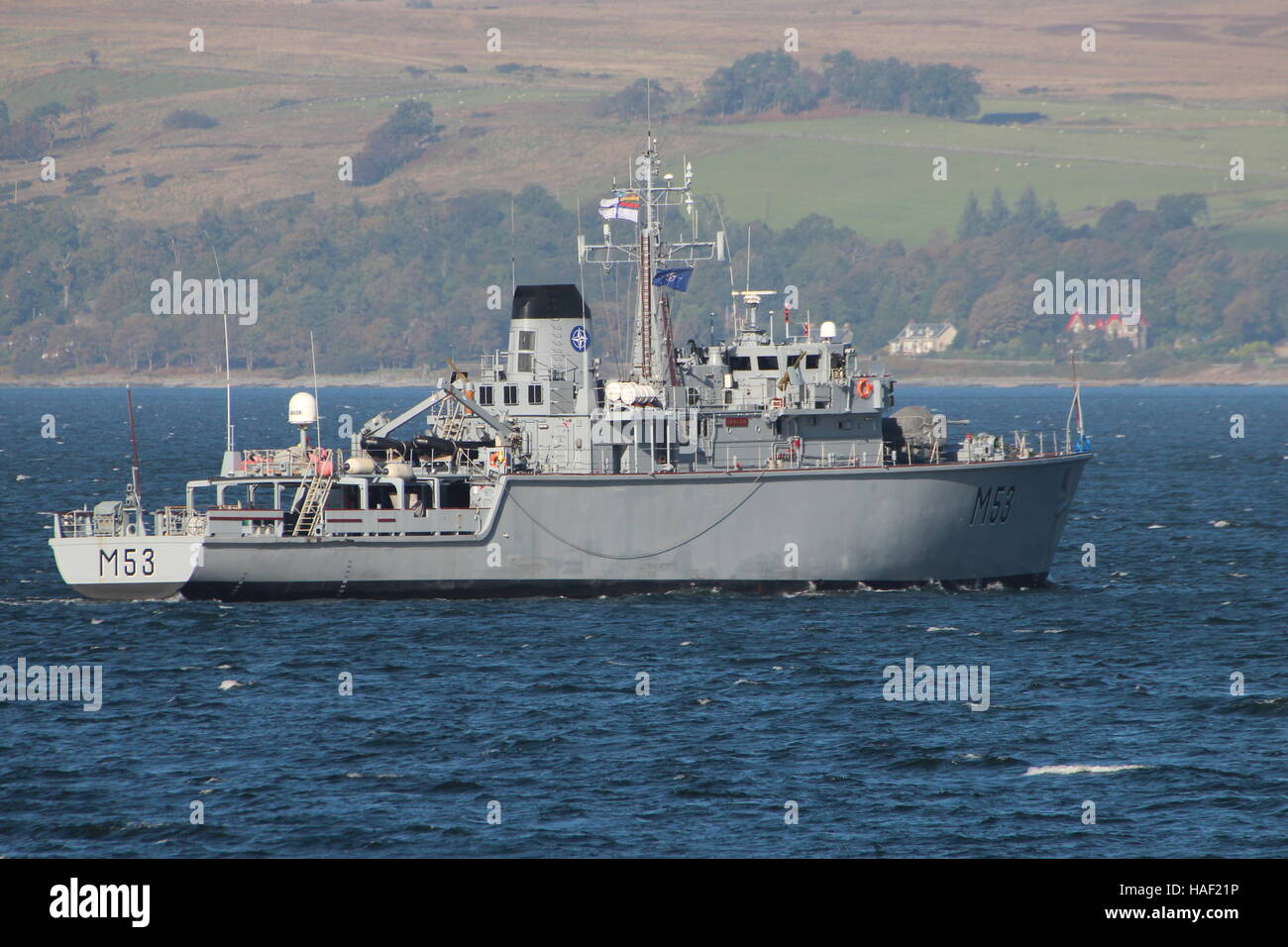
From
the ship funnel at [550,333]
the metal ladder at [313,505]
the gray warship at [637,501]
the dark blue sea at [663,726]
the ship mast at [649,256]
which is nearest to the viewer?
the dark blue sea at [663,726]

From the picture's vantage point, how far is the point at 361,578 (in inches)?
1768

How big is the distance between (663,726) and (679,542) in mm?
11935

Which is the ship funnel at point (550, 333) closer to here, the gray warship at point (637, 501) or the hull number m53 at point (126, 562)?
the gray warship at point (637, 501)

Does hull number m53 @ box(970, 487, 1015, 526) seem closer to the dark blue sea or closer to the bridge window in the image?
the dark blue sea

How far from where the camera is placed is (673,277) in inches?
1876

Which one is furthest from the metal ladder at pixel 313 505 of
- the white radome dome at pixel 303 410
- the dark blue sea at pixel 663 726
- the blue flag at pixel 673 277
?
the blue flag at pixel 673 277

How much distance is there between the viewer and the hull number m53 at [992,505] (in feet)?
145

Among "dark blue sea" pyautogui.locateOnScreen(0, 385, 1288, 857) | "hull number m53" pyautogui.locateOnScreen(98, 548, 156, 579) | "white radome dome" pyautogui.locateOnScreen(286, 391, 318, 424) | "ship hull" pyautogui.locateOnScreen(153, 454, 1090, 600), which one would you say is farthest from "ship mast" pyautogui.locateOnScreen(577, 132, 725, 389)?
"hull number m53" pyautogui.locateOnScreen(98, 548, 156, 579)

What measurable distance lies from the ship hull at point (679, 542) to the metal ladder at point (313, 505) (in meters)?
0.54

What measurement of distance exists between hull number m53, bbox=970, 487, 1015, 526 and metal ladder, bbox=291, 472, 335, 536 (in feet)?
54.7

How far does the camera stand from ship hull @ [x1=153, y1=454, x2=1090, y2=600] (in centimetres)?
4347

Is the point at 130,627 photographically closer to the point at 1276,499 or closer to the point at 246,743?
the point at 246,743

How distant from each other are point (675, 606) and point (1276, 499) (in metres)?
45.7

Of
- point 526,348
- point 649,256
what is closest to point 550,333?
point 526,348
